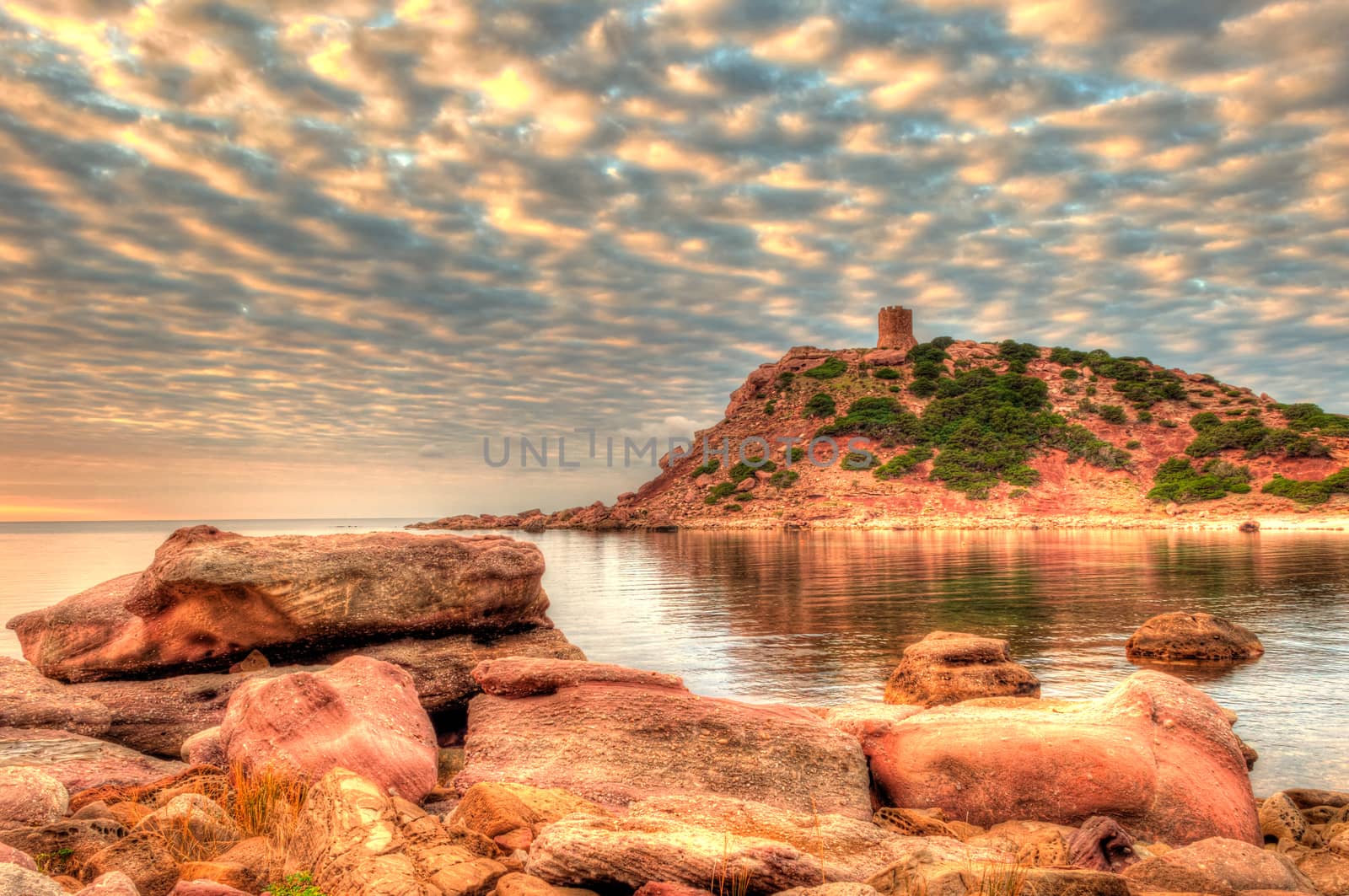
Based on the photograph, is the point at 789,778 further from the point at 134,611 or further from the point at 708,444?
the point at 708,444

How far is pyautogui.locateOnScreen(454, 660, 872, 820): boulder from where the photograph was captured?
8.24m

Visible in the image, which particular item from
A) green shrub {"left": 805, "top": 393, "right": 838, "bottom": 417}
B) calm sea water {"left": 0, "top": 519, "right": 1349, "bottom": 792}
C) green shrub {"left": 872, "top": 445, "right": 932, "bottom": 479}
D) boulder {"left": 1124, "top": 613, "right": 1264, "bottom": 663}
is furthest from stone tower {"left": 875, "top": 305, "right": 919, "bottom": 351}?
boulder {"left": 1124, "top": 613, "right": 1264, "bottom": 663}

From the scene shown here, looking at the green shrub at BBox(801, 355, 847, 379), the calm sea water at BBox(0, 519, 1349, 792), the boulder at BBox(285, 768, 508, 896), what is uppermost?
the green shrub at BBox(801, 355, 847, 379)

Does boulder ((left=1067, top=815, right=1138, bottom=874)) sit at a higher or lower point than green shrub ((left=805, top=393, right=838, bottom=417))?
lower

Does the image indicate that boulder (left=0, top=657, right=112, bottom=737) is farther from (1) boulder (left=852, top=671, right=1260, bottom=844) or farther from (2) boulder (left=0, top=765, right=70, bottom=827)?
(1) boulder (left=852, top=671, right=1260, bottom=844)

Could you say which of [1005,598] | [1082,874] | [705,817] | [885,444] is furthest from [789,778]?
[885,444]

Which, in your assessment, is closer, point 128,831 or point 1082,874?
point 1082,874

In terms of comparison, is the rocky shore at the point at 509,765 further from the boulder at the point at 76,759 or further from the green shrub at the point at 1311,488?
the green shrub at the point at 1311,488

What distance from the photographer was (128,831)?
5902mm

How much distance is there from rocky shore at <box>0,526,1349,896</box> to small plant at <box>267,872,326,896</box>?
3 centimetres

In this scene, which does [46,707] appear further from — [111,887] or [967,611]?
[967,611]

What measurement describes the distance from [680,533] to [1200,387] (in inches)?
2938

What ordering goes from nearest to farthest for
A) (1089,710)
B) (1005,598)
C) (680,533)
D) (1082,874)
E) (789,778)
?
(1082,874), (789,778), (1089,710), (1005,598), (680,533)

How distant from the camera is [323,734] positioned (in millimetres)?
8102
